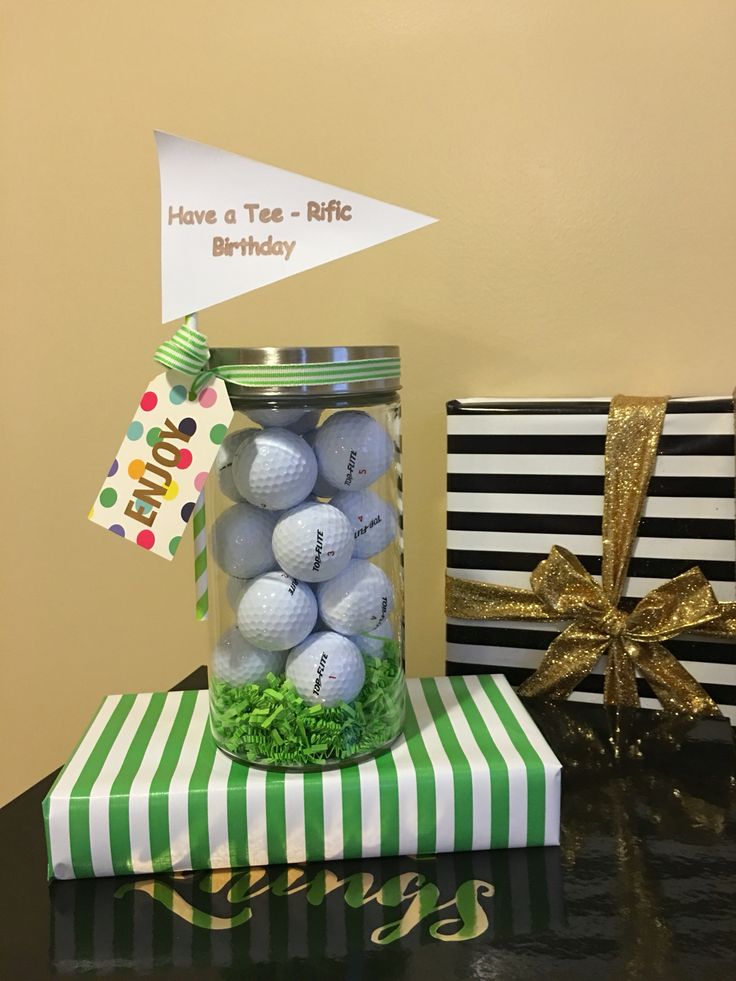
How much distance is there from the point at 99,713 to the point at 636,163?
82 centimetres

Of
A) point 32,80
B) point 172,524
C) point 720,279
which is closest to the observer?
point 172,524

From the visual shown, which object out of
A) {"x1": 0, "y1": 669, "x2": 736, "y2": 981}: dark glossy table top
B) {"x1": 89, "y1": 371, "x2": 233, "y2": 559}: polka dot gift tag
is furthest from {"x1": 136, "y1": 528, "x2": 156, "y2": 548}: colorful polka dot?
{"x1": 0, "y1": 669, "x2": 736, "y2": 981}: dark glossy table top

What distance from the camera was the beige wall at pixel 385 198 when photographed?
Result: 3.09 ft

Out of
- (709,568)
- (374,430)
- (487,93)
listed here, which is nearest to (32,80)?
(487,93)

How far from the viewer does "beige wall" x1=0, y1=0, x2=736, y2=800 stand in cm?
94

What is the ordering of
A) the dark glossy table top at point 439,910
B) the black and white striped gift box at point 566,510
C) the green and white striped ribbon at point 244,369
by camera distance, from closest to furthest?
the dark glossy table top at point 439,910 < the green and white striped ribbon at point 244,369 < the black and white striped gift box at point 566,510

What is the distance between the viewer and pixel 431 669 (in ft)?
3.53

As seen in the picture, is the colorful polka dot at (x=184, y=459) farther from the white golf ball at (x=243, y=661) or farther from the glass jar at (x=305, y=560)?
the white golf ball at (x=243, y=661)

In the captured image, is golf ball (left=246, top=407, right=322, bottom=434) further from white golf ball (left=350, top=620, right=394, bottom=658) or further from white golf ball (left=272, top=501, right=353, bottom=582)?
→ white golf ball (left=350, top=620, right=394, bottom=658)

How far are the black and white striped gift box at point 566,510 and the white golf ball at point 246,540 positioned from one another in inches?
11.3

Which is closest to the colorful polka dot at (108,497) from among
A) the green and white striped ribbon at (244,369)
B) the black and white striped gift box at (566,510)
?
the green and white striped ribbon at (244,369)

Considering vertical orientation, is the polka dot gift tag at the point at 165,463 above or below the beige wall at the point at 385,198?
below

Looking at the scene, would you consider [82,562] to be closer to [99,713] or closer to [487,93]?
[99,713]

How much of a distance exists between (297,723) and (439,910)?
172mm
